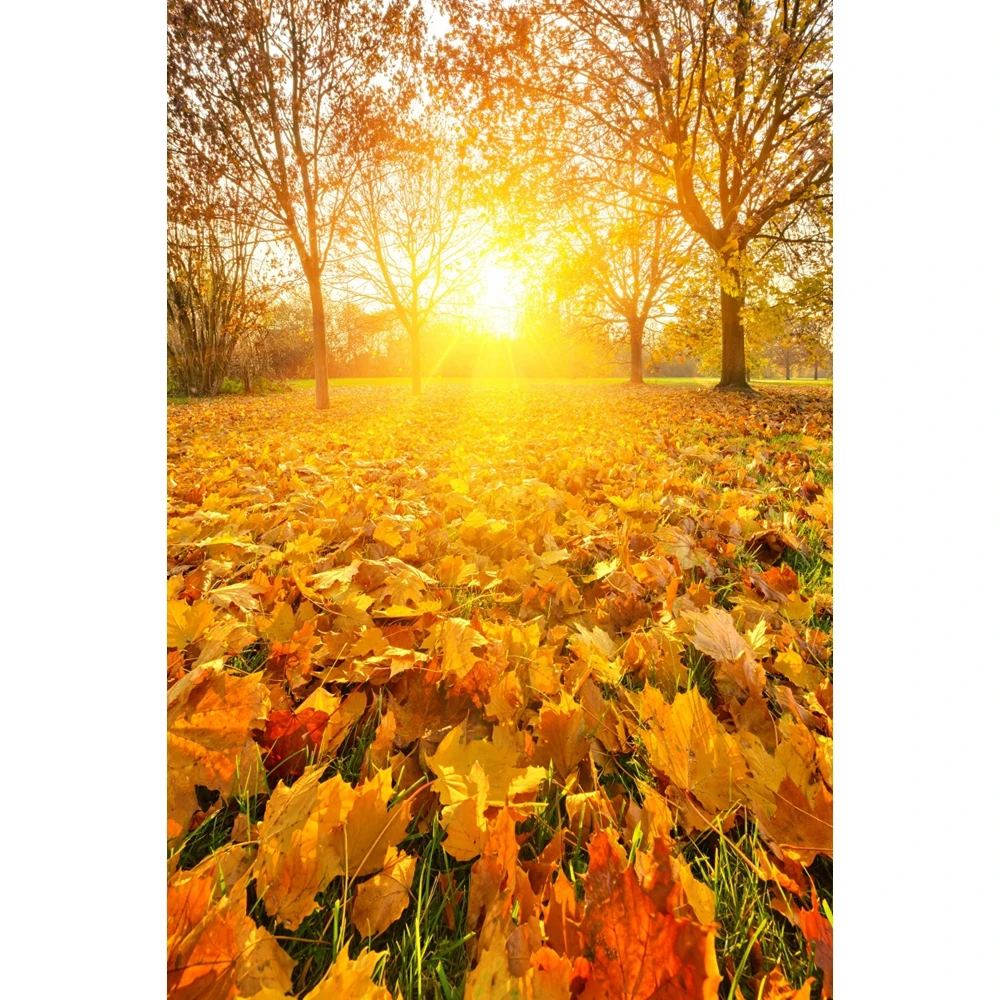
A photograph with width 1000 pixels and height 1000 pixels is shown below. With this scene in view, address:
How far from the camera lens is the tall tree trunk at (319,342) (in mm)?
2098

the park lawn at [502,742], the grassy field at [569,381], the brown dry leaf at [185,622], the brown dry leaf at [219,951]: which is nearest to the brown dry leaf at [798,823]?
the park lawn at [502,742]

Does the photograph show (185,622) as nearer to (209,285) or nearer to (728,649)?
(728,649)

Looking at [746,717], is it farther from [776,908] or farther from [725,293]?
[725,293]

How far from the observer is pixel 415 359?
371 centimetres

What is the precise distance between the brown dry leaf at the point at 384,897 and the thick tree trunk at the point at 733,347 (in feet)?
6.77

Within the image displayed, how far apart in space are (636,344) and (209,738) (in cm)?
253

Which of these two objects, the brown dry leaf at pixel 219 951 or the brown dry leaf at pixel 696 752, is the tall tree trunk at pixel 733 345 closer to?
the brown dry leaf at pixel 696 752

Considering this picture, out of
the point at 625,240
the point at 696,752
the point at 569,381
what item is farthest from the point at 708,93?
the point at 569,381

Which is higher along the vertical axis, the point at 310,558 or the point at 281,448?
the point at 281,448

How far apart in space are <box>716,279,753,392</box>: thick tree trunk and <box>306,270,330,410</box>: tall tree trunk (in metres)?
1.50
